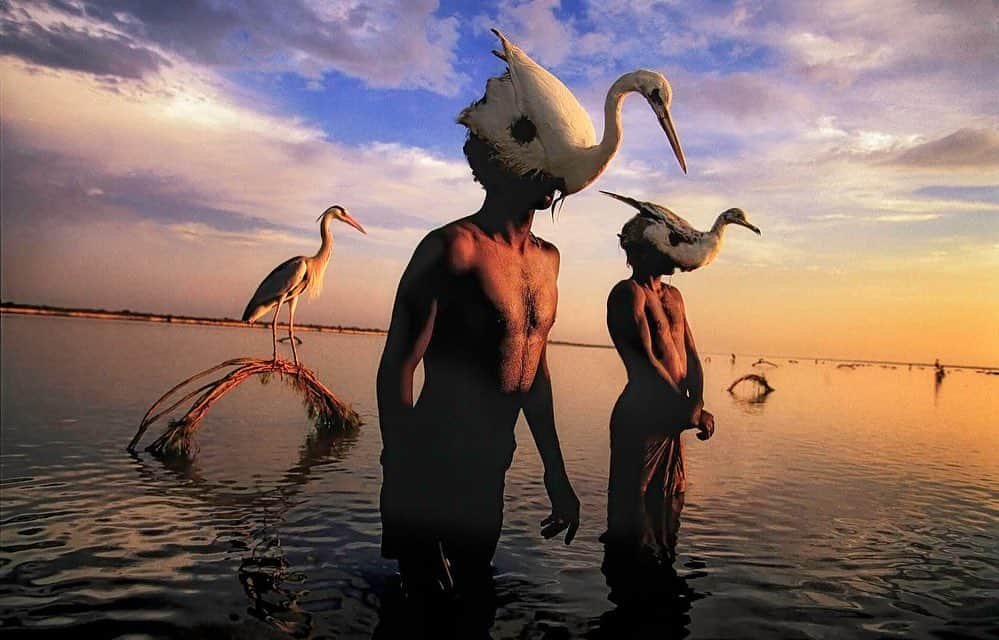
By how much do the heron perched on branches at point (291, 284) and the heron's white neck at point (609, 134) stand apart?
13.3 m

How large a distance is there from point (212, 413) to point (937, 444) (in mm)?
19186

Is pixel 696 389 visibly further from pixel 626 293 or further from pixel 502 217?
pixel 502 217

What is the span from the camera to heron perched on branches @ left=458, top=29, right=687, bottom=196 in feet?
9.09

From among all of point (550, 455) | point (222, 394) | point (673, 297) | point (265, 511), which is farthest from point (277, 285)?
point (550, 455)

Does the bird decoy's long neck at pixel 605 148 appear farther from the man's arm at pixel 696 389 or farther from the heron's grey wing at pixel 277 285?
the heron's grey wing at pixel 277 285

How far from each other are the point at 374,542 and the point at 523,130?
5128mm

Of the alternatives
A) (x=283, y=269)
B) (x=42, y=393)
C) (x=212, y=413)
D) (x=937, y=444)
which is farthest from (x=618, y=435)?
(x=42, y=393)

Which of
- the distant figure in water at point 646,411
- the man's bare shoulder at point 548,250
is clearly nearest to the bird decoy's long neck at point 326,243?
the distant figure in water at point 646,411

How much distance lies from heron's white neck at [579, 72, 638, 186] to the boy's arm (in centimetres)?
234

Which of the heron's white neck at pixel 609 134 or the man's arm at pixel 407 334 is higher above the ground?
the heron's white neck at pixel 609 134

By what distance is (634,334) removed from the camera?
5.48 metres

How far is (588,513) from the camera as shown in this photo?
28.4ft

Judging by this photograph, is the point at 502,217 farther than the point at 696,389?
No

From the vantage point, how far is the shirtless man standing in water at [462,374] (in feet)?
8.84
